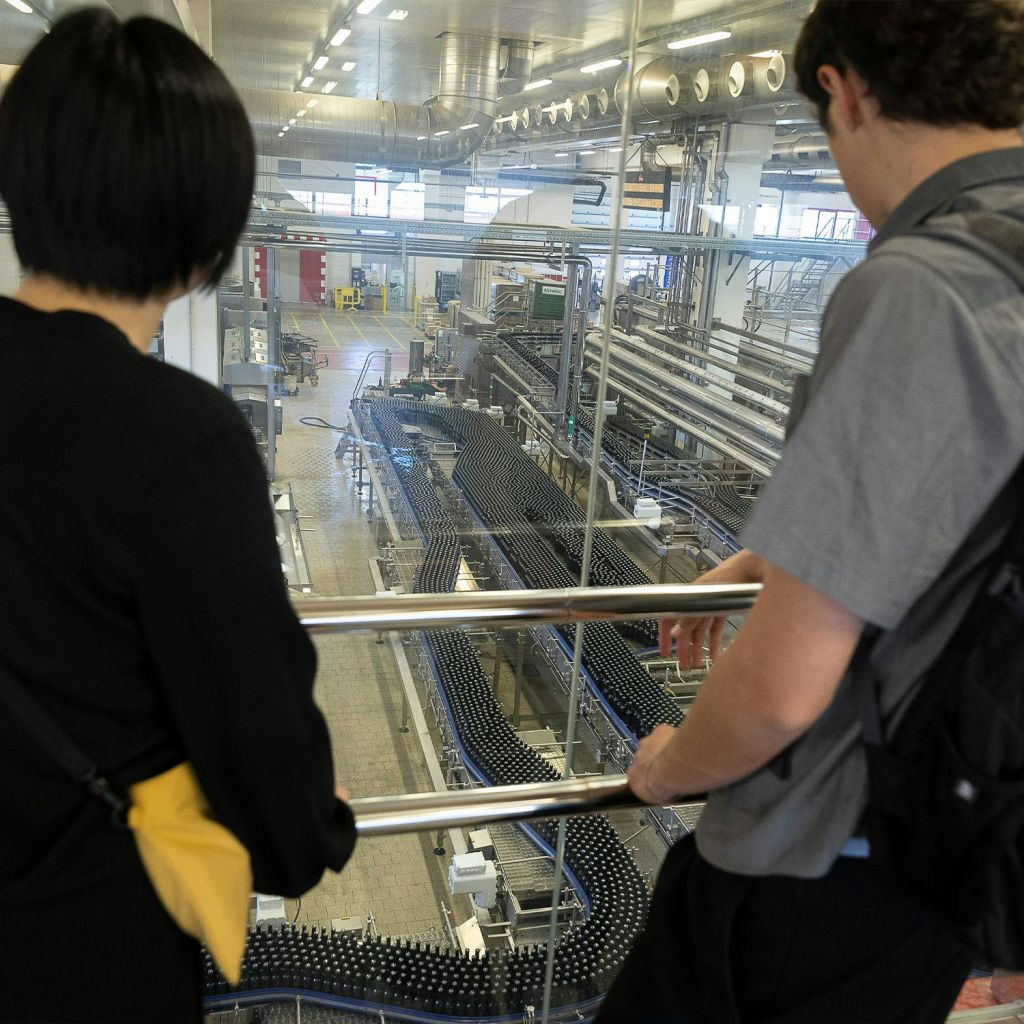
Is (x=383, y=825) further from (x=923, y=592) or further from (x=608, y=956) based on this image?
(x=608, y=956)

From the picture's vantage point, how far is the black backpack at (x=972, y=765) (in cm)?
47

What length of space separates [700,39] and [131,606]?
5.79m

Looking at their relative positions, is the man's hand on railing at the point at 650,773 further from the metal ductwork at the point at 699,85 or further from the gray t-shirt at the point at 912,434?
the metal ductwork at the point at 699,85

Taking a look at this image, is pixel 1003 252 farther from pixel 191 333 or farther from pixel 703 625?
pixel 191 333

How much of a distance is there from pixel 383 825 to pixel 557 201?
4.74 meters

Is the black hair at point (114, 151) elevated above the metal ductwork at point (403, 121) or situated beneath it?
situated beneath

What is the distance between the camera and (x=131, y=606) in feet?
1.53

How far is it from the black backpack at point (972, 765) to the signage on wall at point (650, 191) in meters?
5.01

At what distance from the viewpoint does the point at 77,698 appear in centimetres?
48

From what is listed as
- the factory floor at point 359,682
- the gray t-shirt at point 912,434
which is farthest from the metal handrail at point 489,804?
the factory floor at point 359,682

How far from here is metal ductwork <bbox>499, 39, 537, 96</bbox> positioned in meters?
5.06

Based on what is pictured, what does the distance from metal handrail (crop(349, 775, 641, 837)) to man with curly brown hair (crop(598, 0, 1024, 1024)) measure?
0.19 metres

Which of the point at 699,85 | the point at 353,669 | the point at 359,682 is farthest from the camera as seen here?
the point at 699,85

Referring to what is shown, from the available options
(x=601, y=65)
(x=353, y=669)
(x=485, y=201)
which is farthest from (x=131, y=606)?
(x=601, y=65)
